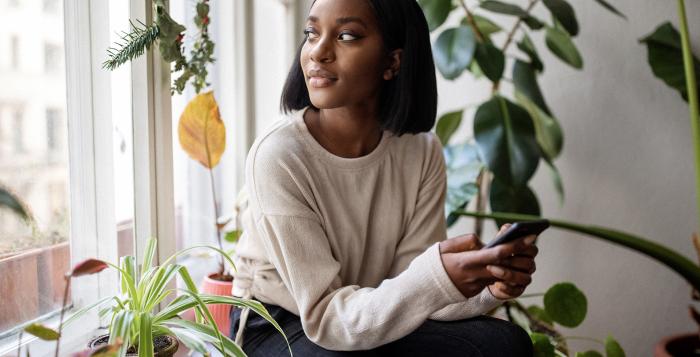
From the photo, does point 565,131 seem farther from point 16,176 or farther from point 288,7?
point 16,176

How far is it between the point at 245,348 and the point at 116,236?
0.38 m

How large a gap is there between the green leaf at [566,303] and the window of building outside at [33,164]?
1064 millimetres

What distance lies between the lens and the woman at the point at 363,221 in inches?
35.4

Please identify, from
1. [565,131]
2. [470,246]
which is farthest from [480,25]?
[470,246]

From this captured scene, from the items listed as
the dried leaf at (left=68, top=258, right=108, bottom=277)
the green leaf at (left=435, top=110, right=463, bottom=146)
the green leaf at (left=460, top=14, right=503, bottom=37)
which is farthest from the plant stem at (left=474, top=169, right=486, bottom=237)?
the dried leaf at (left=68, top=258, right=108, bottom=277)

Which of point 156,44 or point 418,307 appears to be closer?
point 418,307

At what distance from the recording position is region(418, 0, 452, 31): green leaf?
5.37 feet

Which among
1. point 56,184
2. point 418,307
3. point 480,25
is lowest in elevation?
point 418,307

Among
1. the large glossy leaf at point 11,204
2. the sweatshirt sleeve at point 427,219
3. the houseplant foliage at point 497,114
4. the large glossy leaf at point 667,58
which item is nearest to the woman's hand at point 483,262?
the sweatshirt sleeve at point 427,219

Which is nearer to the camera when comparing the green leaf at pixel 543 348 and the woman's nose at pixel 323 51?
the woman's nose at pixel 323 51

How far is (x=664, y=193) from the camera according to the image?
7.17ft

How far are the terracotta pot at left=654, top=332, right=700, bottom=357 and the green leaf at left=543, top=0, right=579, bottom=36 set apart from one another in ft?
3.20

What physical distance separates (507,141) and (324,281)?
849 mm

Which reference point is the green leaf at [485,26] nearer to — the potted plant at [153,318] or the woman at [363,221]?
the woman at [363,221]
